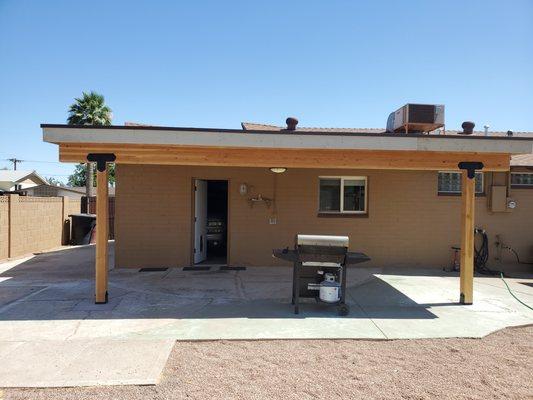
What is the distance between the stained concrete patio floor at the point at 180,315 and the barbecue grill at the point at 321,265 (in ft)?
0.81

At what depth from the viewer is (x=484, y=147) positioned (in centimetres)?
625

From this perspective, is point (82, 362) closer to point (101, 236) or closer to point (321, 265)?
point (101, 236)

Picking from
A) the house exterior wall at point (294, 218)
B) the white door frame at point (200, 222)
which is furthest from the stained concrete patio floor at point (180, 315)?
the white door frame at point (200, 222)

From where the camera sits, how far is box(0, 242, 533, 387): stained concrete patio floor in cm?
405

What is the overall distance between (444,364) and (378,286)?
3.47m

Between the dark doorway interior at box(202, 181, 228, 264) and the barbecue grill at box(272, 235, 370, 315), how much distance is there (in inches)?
168

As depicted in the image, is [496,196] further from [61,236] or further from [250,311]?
[61,236]

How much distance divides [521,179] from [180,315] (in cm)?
923

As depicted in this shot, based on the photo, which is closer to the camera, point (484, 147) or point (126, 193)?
point (484, 147)

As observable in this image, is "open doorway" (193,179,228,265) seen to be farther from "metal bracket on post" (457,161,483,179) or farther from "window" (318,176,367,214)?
"metal bracket on post" (457,161,483,179)

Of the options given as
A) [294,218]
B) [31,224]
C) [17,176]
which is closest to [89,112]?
[17,176]

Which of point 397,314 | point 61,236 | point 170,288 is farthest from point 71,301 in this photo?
point 61,236

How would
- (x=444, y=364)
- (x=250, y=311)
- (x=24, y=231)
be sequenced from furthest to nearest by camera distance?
(x=24, y=231), (x=250, y=311), (x=444, y=364)

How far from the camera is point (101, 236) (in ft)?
19.8
